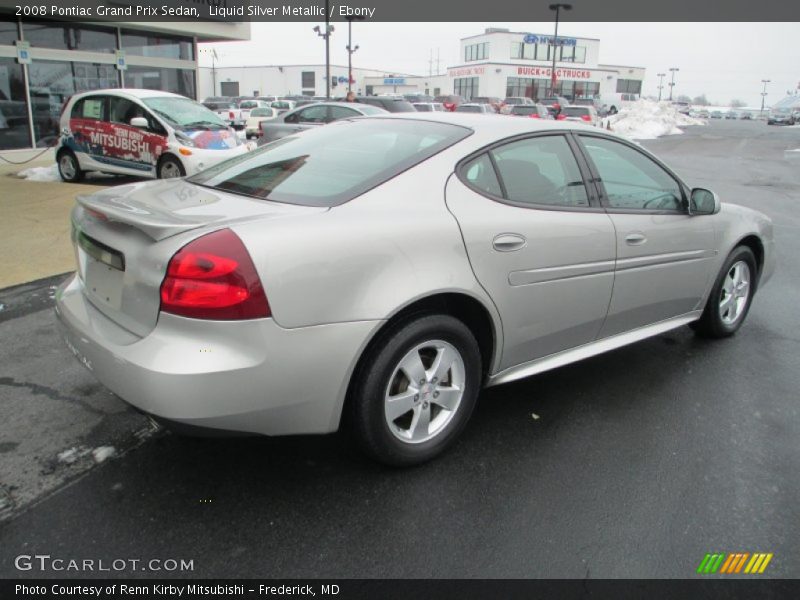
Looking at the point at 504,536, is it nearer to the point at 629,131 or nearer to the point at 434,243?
the point at 434,243

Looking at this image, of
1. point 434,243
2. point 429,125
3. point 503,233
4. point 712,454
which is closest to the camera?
point 434,243

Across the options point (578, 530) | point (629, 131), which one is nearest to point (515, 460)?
point (578, 530)

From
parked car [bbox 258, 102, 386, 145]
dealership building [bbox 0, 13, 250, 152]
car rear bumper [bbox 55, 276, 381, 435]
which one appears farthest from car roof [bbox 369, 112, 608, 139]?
dealership building [bbox 0, 13, 250, 152]

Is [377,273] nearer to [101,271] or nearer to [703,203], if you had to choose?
[101,271]

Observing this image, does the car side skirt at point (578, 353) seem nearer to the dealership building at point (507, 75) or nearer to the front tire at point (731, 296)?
the front tire at point (731, 296)

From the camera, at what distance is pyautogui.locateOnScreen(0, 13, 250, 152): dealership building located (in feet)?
48.0

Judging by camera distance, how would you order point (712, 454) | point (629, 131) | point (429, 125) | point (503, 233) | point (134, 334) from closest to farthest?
point (134, 334) → point (503, 233) → point (712, 454) → point (429, 125) → point (629, 131)

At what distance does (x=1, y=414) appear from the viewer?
11.0 ft

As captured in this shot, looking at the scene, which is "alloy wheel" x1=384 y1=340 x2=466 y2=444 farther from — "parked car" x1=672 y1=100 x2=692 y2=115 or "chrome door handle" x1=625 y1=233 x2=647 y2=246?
"parked car" x1=672 y1=100 x2=692 y2=115

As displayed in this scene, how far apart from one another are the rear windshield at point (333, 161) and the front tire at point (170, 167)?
23.8 ft

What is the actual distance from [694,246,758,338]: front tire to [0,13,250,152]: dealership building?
596 inches

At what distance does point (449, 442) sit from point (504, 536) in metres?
0.59

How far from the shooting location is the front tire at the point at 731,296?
4508mm

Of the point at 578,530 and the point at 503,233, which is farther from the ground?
the point at 503,233
